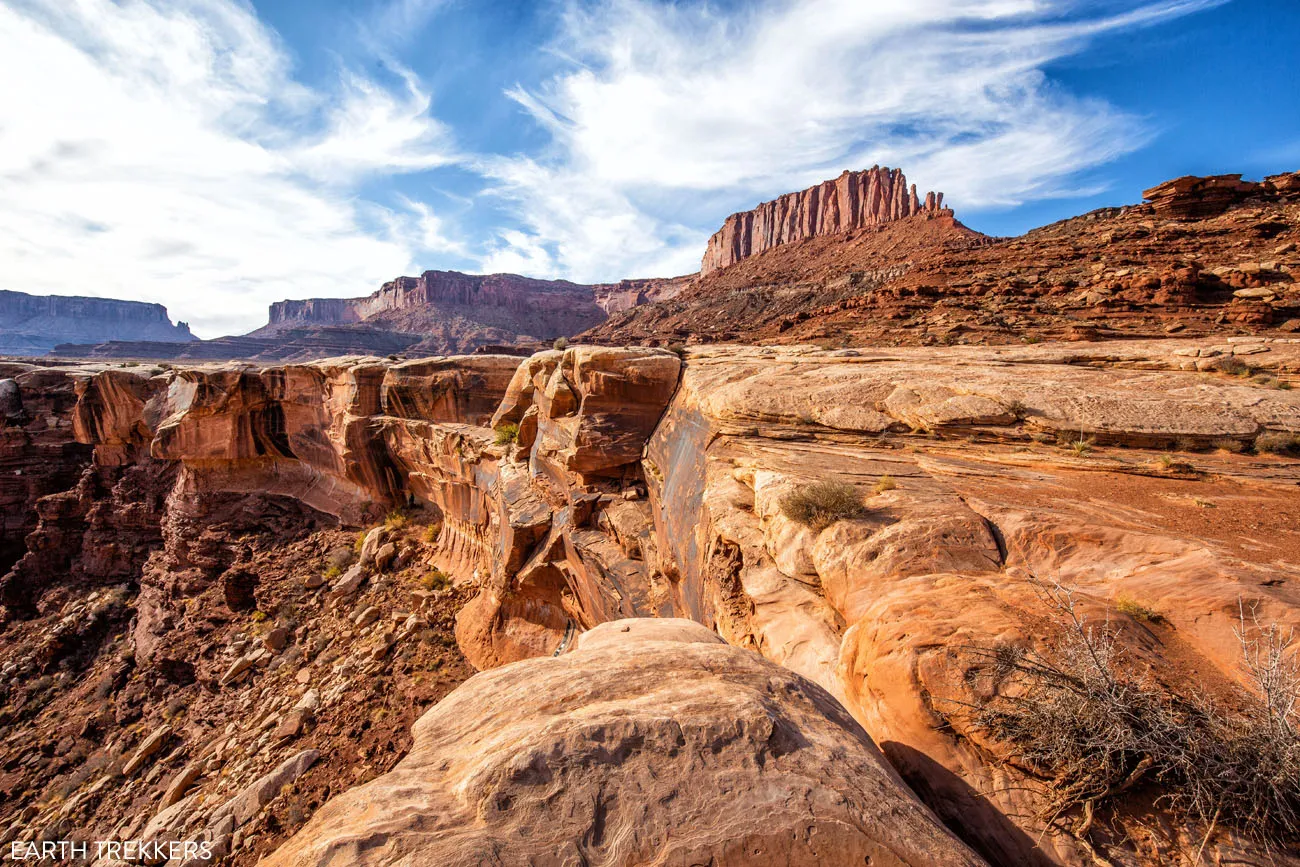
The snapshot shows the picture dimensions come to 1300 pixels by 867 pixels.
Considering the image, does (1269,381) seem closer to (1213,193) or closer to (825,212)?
(1213,193)

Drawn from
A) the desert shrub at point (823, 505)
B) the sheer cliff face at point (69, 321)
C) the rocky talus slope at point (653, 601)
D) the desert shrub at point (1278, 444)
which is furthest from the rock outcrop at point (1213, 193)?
the sheer cliff face at point (69, 321)

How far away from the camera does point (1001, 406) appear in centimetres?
767

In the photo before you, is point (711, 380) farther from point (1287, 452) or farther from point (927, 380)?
point (1287, 452)

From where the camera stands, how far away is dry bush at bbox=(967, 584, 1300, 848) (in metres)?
2.51

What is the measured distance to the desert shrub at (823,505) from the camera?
219 inches

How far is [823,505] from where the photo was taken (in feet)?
18.4

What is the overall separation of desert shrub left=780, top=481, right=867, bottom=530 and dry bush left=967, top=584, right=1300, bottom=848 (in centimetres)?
231

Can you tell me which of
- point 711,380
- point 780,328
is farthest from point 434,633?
point 780,328

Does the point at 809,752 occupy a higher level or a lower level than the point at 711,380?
lower

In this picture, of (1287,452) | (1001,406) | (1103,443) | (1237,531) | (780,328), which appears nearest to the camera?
(1237,531)

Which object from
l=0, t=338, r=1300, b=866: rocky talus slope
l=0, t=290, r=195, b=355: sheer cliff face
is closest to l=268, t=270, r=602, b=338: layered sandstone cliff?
l=0, t=290, r=195, b=355: sheer cliff face

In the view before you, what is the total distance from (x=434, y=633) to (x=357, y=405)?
1140 centimetres

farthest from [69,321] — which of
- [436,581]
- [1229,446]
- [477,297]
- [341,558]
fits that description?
[1229,446]

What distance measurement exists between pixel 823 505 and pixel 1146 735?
3146 millimetres
